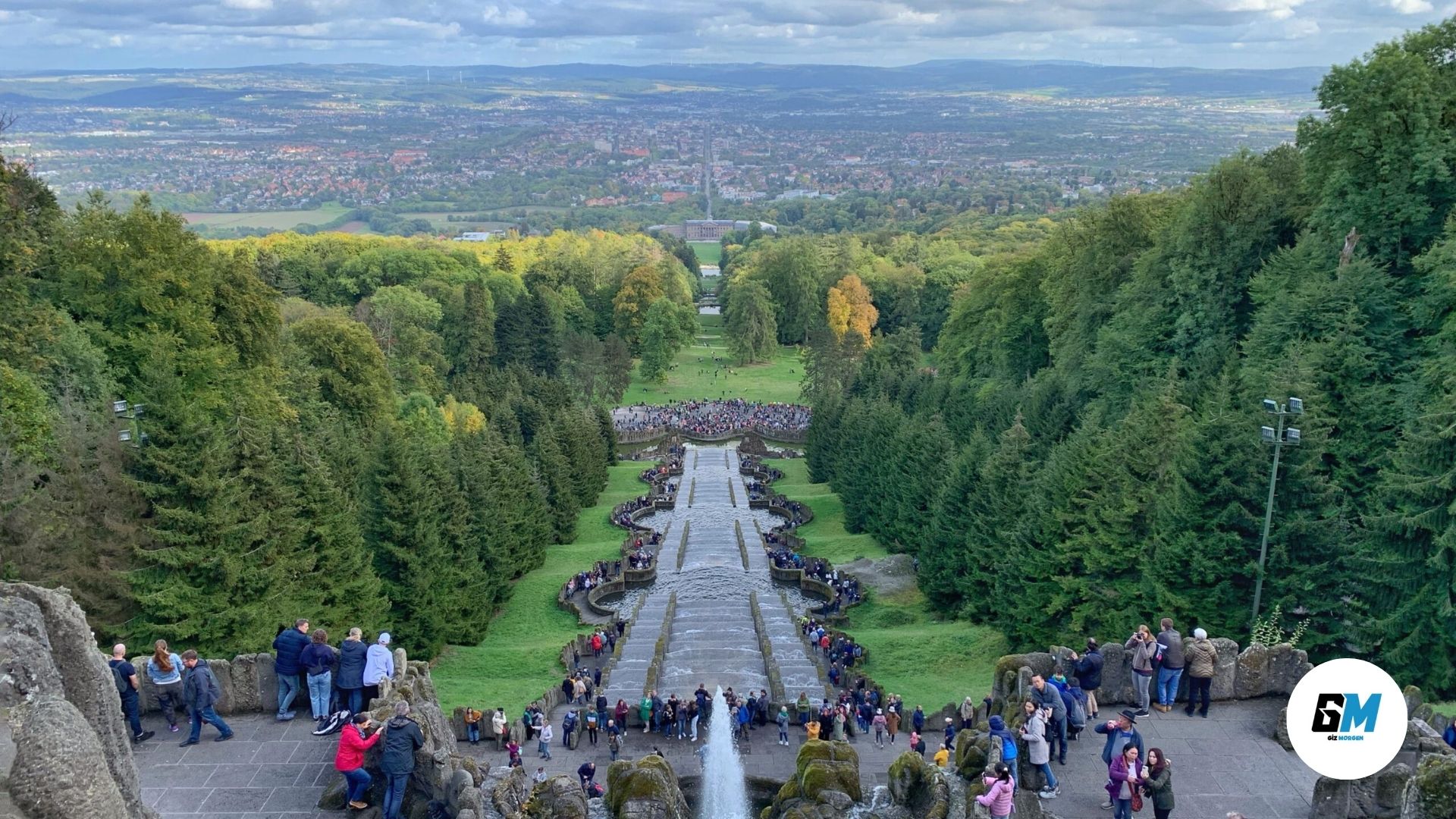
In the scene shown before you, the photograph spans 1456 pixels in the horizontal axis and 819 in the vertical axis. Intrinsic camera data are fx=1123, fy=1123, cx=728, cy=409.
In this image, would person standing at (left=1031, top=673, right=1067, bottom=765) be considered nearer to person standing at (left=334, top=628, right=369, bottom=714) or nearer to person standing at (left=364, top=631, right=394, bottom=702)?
person standing at (left=364, top=631, right=394, bottom=702)

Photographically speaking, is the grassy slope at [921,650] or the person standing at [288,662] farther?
the grassy slope at [921,650]

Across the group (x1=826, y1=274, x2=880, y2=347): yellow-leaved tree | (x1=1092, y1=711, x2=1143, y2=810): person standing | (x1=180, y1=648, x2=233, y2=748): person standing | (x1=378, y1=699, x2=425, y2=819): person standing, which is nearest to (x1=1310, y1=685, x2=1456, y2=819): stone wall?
(x1=1092, y1=711, x2=1143, y2=810): person standing

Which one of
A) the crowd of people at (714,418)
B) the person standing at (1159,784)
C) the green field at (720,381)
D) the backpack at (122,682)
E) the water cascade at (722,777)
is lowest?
the green field at (720,381)

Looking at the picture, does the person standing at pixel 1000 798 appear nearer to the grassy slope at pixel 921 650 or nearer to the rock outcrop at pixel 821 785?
the rock outcrop at pixel 821 785

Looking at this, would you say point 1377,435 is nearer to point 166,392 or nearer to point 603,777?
point 603,777

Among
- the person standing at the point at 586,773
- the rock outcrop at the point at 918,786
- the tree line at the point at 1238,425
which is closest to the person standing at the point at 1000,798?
the rock outcrop at the point at 918,786

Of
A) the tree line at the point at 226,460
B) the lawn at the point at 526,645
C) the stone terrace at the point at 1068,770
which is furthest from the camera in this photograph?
the lawn at the point at 526,645

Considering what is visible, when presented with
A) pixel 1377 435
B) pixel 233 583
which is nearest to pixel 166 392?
pixel 233 583
